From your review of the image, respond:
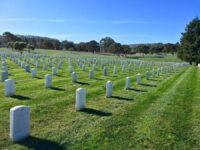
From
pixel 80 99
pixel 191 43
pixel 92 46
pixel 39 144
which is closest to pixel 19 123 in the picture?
pixel 39 144

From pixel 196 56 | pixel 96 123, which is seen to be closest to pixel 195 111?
pixel 96 123

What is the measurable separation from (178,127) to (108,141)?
8.25 ft

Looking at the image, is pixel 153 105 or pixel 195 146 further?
pixel 153 105

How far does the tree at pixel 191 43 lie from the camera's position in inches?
2293

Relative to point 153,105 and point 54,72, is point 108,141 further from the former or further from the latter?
point 54,72

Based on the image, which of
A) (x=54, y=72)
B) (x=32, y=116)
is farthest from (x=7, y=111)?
(x=54, y=72)

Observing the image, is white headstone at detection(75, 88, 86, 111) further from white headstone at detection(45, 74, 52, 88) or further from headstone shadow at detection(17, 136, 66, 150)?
white headstone at detection(45, 74, 52, 88)

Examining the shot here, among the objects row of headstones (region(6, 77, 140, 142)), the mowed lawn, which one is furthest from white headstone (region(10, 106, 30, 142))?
the mowed lawn

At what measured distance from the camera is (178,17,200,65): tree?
58.2m

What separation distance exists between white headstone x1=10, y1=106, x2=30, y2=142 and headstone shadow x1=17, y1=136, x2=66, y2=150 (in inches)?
6.5

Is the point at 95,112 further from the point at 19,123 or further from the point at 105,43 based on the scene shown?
the point at 105,43

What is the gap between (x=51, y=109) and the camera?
881cm

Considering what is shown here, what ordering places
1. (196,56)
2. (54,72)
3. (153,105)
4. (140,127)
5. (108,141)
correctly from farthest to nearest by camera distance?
(196,56)
(54,72)
(153,105)
(140,127)
(108,141)

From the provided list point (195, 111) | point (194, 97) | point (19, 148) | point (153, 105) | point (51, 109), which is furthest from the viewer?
point (194, 97)
